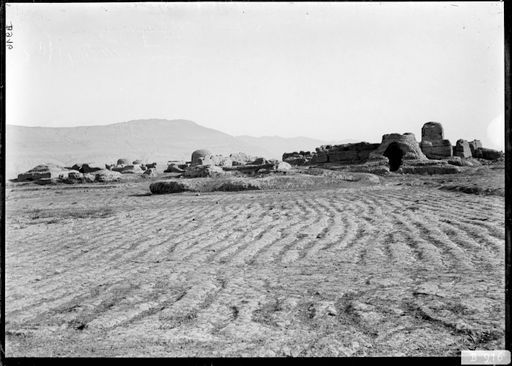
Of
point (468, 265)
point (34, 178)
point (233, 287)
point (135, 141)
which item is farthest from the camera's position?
point (135, 141)

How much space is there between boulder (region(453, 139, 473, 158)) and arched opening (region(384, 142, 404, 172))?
3.72m

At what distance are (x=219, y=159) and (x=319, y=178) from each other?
13410 mm

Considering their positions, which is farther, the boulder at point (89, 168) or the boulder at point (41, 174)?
the boulder at point (89, 168)

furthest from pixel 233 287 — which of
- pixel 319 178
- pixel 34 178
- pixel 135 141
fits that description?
pixel 135 141

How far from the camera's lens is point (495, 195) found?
8891 mm

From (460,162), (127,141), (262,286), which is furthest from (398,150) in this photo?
(127,141)

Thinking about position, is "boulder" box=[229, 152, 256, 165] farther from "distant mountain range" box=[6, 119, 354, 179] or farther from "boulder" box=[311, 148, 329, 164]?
"distant mountain range" box=[6, 119, 354, 179]

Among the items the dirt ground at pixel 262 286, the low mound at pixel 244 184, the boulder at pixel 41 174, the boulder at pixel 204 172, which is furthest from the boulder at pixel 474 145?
the boulder at pixel 41 174

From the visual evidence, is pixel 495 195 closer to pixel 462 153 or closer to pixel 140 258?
pixel 140 258

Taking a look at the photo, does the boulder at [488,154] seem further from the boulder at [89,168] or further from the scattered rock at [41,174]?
the scattered rock at [41,174]

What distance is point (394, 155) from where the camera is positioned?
22.0 m

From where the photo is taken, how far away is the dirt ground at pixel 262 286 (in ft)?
9.11

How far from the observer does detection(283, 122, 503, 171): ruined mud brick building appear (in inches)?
822

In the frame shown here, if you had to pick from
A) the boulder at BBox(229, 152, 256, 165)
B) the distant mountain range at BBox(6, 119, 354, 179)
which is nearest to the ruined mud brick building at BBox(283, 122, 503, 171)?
the boulder at BBox(229, 152, 256, 165)
